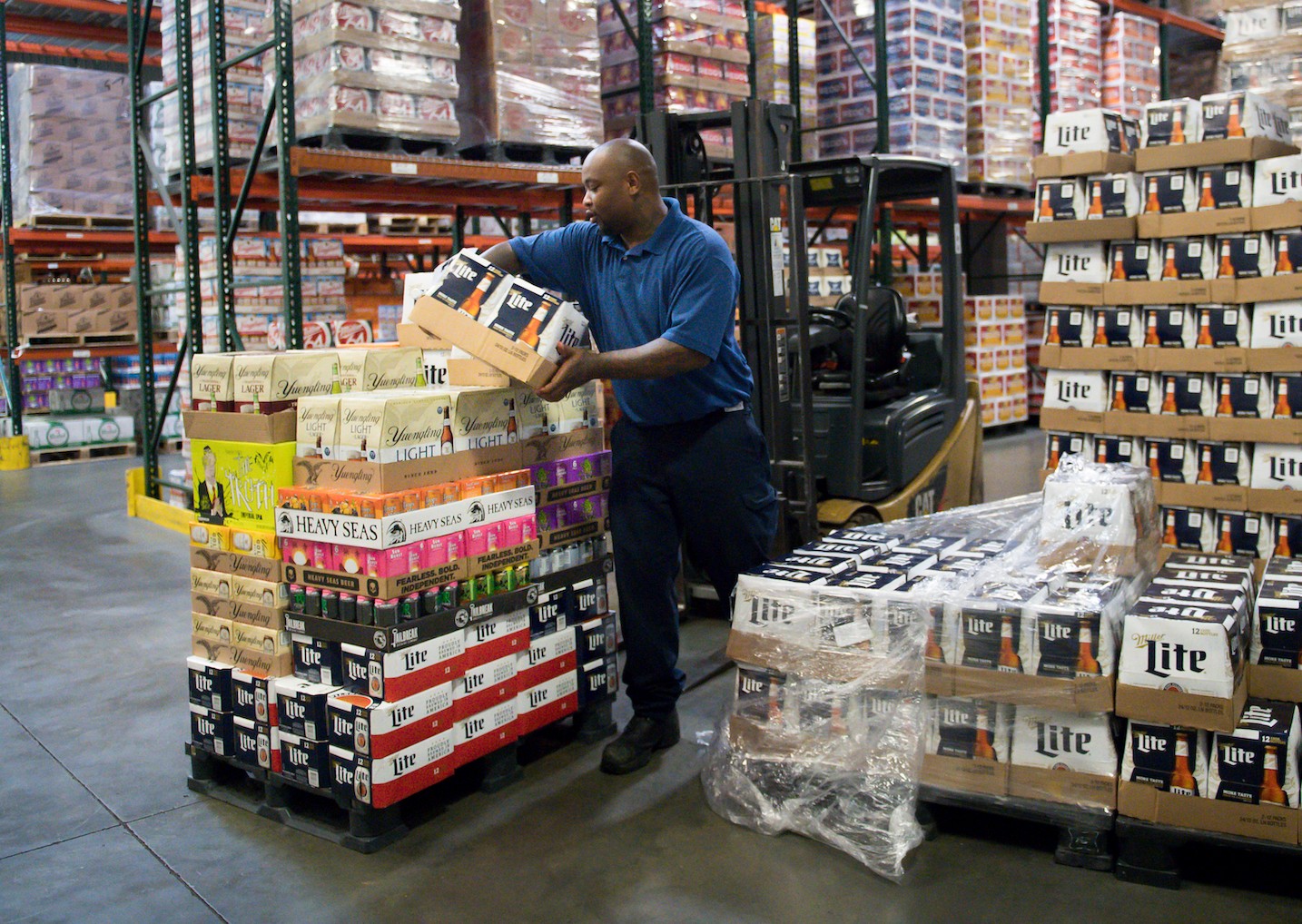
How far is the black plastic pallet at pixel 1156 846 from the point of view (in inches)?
115

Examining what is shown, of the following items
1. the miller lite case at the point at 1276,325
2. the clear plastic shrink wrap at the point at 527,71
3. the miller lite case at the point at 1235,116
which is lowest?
the miller lite case at the point at 1276,325

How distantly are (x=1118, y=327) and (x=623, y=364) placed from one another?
120 inches

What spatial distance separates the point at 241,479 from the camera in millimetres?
3646

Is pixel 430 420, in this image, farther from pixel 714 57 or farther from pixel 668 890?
pixel 714 57

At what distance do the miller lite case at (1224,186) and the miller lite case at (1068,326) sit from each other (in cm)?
71

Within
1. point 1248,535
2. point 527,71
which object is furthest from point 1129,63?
point 1248,535

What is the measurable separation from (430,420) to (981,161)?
32.3 feet

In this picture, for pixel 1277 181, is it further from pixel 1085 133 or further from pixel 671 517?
pixel 671 517

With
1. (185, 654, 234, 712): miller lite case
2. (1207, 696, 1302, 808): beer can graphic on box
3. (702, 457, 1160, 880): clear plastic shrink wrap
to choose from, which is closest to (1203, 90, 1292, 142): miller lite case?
(702, 457, 1160, 880): clear plastic shrink wrap

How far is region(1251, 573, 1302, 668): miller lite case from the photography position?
10.1 ft

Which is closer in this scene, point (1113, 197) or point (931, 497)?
A: point (1113, 197)

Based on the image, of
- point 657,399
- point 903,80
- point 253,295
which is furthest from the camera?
point 903,80

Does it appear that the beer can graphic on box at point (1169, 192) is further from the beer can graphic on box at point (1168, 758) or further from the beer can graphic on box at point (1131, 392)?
the beer can graphic on box at point (1168, 758)

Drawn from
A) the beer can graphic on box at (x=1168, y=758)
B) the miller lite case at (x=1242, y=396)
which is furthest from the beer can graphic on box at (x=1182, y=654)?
the miller lite case at (x=1242, y=396)
